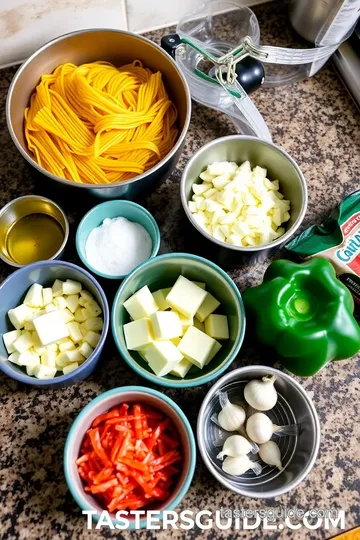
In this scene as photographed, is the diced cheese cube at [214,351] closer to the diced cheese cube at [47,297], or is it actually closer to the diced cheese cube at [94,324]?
the diced cheese cube at [94,324]

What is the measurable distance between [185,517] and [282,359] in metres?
0.34

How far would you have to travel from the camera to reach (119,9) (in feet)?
3.97

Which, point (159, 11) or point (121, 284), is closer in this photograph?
point (121, 284)

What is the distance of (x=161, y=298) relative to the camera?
1.05m

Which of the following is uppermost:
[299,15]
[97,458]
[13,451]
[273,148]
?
[299,15]

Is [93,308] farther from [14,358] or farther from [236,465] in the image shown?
[236,465]

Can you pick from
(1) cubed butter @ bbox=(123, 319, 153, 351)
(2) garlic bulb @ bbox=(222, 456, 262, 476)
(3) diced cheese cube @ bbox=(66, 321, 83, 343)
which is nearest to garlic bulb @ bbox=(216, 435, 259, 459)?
(2) garlic bulb @ bbox=(222, 456, 262, 476)

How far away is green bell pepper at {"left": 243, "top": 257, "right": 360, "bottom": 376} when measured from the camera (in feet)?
3.17

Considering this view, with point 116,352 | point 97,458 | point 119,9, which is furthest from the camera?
point 119,9

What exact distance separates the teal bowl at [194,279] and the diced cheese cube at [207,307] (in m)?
0.02

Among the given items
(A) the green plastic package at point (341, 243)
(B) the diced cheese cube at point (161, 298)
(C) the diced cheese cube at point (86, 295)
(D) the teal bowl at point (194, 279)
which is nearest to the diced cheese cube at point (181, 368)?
(D) the teal bowl at point (194, 279)

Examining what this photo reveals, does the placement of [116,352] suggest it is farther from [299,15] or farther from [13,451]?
[299,15]

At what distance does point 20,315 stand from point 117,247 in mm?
229

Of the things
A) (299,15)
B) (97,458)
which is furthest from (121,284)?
(299,15)
